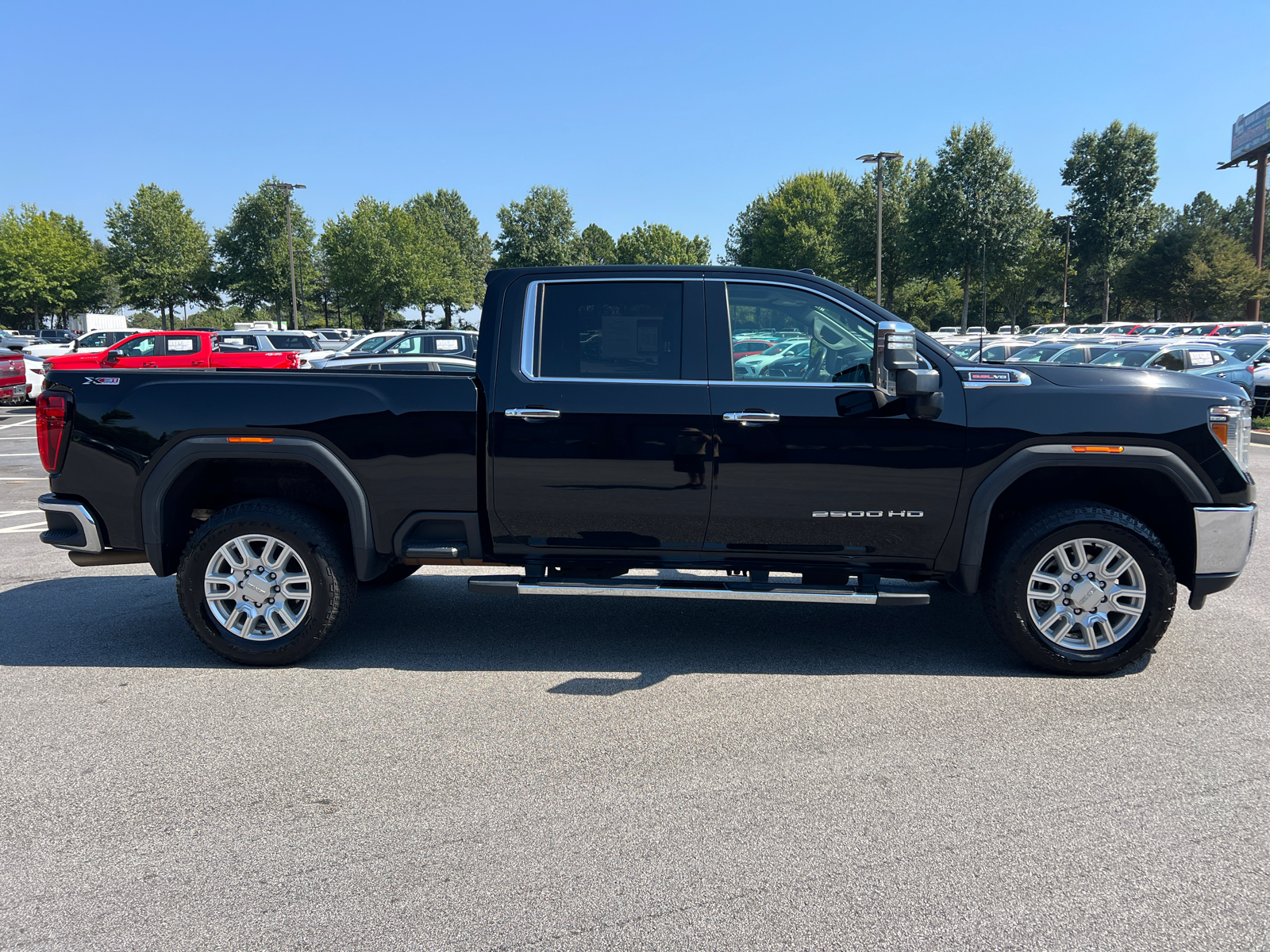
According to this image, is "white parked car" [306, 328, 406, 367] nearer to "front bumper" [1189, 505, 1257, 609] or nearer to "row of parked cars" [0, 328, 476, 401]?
"row of parked cars" [0, 328, 476, 401]

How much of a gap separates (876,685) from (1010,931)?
1969 millimetres

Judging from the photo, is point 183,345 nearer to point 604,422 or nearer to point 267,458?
point 267,458

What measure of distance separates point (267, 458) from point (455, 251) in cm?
6826

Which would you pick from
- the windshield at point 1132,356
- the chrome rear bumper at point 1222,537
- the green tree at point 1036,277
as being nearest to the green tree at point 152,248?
the green tree at point 1036,277

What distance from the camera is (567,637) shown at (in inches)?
211

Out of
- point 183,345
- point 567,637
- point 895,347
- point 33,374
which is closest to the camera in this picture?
point 895,347

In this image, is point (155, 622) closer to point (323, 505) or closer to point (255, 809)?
point (323, 505)

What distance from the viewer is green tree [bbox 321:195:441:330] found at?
54.0m

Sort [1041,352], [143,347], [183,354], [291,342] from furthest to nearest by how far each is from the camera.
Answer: [291,342]
[143,347]
[1041,352]
[183,354]

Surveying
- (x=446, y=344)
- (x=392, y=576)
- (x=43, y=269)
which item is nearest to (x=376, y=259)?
(x=43, y=269)

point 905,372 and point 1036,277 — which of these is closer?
point 905,372

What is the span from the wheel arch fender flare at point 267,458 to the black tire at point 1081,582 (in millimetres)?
3210

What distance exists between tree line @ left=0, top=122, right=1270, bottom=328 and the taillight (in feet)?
136

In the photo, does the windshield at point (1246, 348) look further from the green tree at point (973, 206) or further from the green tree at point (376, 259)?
the green tree at point (376, 259)
